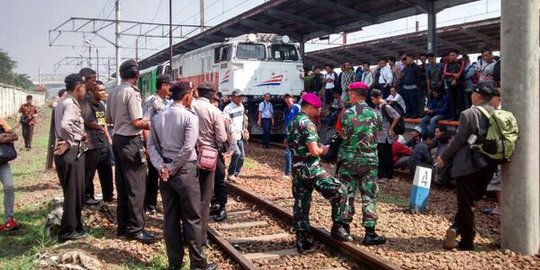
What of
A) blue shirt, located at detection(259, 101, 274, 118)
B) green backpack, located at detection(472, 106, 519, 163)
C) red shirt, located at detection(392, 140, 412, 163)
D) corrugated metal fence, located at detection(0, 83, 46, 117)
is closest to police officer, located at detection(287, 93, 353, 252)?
green backpack, located at detection(472, 106, 519, 163)

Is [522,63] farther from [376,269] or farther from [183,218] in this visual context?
[183,218]

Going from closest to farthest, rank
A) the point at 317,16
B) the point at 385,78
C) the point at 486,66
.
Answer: the point at 486,66 < the point at 385,78 < the point at 317,16

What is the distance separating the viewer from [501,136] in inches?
207

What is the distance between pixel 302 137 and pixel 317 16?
1213 cm

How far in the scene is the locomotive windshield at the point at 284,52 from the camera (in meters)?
17.3

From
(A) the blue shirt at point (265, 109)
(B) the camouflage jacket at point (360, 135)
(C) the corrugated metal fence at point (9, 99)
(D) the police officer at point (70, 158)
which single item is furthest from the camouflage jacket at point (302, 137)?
(C) the corrugated metal fence at point (9, 99)

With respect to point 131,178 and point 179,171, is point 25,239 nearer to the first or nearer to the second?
point 131,178

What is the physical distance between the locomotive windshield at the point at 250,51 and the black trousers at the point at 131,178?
36.1 ft

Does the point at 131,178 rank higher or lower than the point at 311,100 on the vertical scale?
lower

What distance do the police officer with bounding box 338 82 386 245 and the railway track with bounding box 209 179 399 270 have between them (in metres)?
0.40

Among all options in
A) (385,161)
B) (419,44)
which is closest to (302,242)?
(385,161)

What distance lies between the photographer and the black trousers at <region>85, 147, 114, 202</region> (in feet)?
22.8

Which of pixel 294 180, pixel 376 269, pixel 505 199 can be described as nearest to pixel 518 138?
pixel 505 199

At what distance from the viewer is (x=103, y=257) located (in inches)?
221
